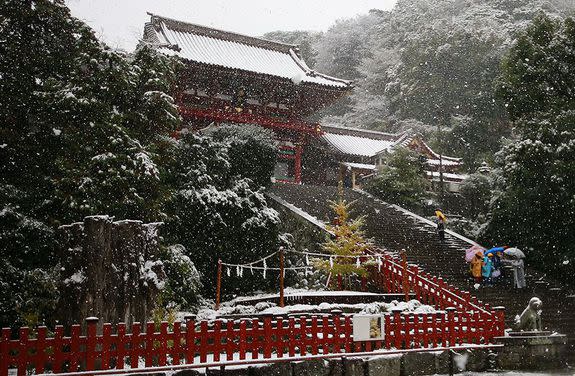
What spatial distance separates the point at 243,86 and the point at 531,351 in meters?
17.9

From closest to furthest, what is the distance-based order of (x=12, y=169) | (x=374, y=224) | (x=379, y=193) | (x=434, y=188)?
1. (x=12, y=169)
2. (x=374, y=224)
3. (x=379, y=193)
4. (x=434, y=188)

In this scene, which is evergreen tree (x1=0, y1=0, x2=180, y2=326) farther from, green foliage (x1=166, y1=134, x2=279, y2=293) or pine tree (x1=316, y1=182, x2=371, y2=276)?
pine tree (x1=316, y1=182, x2=371, y2=276)

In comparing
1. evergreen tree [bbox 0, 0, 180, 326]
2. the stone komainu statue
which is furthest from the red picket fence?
evergreen tree [bbox 0, 0, 180, 326]

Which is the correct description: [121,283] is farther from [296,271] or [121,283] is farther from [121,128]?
[296,271]

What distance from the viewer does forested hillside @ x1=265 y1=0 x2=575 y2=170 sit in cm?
3359

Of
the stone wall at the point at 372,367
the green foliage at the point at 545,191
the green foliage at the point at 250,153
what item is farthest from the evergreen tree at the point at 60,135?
the green foliage at the point at 545,191

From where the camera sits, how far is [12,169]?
38.0 feet

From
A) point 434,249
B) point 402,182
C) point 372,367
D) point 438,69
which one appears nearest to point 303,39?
point 438,69

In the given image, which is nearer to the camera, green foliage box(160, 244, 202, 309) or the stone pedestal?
the stone pedestal

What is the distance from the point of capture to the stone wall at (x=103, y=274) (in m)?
6.50

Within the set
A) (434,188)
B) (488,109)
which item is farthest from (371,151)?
(488,109)

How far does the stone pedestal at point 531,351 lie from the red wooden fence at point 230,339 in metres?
0.31

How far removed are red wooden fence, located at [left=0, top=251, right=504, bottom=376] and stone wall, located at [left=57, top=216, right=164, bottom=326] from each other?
0.82 ft

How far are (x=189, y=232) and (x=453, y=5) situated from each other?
145ft
